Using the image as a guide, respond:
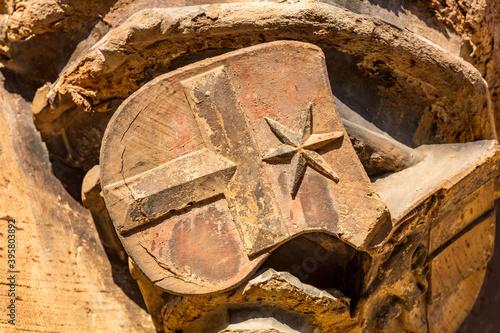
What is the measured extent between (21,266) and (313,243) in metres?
1.46

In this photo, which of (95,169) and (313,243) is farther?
(95,169)

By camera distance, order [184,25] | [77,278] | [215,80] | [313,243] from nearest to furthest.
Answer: [215,80] < [184,25] < [313,243] < [77,278]

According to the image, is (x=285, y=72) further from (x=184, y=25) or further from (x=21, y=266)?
(x=21, y=266)

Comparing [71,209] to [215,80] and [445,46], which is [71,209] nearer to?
[215,80]

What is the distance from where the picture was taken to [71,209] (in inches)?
111

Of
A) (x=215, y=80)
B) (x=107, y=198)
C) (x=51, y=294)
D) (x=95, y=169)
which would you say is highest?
(x=215, y=80)

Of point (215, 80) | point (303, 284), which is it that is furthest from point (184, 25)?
point (303, 284)

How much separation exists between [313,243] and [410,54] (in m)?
0.96

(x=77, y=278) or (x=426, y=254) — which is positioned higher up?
(x=426, y=254)

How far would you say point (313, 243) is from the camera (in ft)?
7.73

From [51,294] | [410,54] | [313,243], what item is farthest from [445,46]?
[51,294]

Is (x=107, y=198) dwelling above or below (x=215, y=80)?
below

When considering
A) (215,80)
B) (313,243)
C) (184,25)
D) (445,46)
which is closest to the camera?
(215,80)

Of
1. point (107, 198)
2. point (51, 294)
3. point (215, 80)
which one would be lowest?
point (51, 294)
